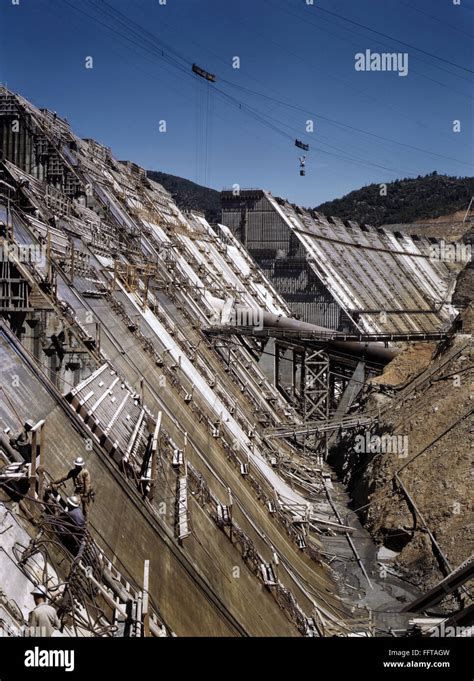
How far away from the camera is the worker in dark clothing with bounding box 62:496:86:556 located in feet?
26.0

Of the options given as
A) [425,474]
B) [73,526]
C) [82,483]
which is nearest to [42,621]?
[73,526]

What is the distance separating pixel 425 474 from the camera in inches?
863

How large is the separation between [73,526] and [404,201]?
145328 millimetres

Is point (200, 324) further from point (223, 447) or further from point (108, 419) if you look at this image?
point (108, 419)

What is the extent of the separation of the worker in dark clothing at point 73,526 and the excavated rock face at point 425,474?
13039 mm

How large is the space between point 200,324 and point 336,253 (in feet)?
94.5

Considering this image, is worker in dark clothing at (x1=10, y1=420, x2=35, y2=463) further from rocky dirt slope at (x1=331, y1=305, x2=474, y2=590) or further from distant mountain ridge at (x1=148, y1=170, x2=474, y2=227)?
distant mountain ridge at (x1=148, y1=170, x2=474, y2=227)

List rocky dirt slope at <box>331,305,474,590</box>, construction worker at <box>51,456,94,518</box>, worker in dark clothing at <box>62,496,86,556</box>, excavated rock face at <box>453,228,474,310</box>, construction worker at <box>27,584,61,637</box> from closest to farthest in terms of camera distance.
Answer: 1. construction worker at <box>27,584,61,637</box>
2. worker in dark clothing at <box>62,496,86,556</box>
3. construction worker at <box>51,456,94,518</box>
4. rocky dirt slope at <box>331,305,474,590</box>
5. excavated rock face at <box>453,228,474,310</box>

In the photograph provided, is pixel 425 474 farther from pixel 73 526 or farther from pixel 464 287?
pixel 464 287

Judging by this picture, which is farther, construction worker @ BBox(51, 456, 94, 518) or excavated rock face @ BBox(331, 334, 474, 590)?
excavated rock face @ BBox(331, 334, 474, 590)

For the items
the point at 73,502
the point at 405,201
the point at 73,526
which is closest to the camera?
the point at 73,526

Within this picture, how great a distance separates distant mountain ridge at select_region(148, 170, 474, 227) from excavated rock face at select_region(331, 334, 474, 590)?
10142cm

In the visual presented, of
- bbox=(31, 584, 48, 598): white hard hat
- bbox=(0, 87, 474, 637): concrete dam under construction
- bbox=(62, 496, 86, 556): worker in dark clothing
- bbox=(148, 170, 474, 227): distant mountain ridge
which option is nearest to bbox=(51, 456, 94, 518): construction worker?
bbox=(0, 87, 474, 637): concrete dam under construction

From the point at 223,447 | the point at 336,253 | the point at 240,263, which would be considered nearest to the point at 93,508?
the point at 223,447
